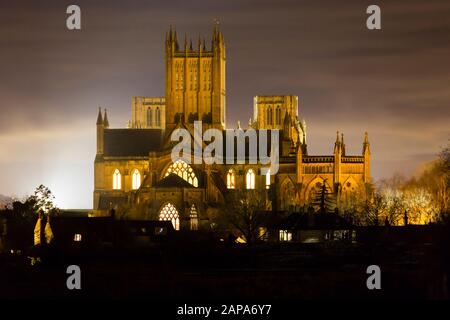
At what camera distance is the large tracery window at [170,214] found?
184m

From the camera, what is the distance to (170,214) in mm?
186125

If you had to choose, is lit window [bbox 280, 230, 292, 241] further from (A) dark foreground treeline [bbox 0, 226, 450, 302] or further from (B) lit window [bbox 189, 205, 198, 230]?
(B) lit window [bbox 189, 205, 198, 230]

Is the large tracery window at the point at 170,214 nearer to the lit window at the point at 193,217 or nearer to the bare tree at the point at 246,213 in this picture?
the lit window at the point at 193,217

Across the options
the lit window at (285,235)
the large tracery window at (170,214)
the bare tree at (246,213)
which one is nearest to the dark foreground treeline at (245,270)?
the lit window at (285,235)

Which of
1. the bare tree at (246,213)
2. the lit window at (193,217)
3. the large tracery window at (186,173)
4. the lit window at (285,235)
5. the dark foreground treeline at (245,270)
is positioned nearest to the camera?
the dark foreground treeline at (245,270)

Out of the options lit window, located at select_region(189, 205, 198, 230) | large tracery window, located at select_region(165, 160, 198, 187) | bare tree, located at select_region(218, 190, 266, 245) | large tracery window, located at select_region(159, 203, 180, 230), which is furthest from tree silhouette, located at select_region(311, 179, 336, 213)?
large tracery window, located at select_region(159, 203, 180, 230)

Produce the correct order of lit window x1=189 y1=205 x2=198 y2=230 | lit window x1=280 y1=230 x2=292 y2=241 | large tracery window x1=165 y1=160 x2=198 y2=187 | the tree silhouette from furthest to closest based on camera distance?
1. large tracery window x1=165 y1=160 x2=198 y2=187
2. lit window x1=189 y1=205 x2=198 y2=230
3. the tree silhouette
4. lit window x1=280 y1=230 x2=292 y2=241

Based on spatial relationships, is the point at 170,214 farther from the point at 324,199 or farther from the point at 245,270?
the point at 245,270

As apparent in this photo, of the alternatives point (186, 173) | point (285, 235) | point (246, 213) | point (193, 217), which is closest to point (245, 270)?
point (285, 235)

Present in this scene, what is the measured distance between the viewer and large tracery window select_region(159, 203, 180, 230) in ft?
604

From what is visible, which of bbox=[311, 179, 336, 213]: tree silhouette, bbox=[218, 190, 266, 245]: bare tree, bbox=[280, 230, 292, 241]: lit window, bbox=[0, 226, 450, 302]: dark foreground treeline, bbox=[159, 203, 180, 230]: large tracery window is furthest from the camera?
bbox=[159, 203, 180, 230]: large tracery window

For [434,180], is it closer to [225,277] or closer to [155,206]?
[155,206]
